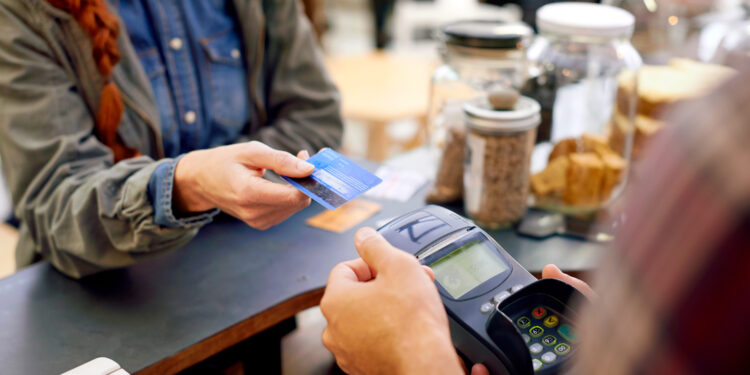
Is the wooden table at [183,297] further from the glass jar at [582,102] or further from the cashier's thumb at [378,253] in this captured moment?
the cashier's thumb at [378,253]

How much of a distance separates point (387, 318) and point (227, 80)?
35.6 inches

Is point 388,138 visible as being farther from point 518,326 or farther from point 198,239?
point 518,326

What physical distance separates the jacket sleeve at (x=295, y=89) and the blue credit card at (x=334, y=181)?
1.60ft

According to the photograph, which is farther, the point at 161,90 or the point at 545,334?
the point at 161,90

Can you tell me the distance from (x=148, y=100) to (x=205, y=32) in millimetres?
232

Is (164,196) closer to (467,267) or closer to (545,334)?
(467,267)

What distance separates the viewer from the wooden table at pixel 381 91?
2613 millimetres

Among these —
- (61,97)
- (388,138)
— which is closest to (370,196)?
(61,97)

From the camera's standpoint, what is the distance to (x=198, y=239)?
1099 mm

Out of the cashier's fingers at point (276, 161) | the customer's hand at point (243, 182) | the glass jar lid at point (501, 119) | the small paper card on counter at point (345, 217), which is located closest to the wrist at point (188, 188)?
the customer's hand at point (243, 182)

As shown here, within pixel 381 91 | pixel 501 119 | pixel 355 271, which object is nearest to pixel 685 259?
pixel 355 271

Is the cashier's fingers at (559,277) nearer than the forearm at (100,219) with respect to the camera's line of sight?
Yes

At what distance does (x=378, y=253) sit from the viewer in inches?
25.6

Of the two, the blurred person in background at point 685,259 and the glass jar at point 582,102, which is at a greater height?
the blurred person in background at point 685,259
